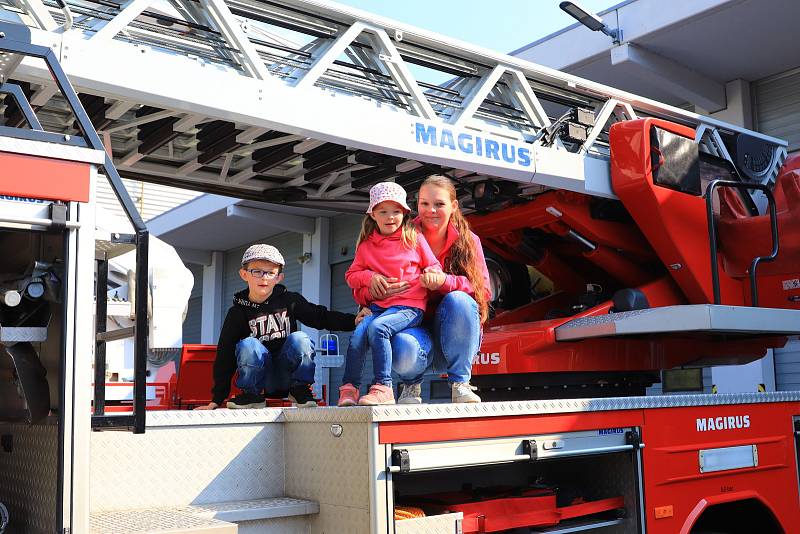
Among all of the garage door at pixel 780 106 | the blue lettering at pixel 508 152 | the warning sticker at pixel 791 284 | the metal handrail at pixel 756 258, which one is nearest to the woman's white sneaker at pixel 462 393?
the blue lettering at pixel 508 152

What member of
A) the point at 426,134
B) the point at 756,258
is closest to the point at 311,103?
the point at 426,134

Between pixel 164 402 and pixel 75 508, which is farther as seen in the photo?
pixel 164 402

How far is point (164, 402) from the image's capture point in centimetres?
961

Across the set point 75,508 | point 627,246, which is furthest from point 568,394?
point 75,508

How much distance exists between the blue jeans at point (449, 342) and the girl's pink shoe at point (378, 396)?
0.20 m

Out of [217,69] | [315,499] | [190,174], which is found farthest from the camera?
[190,174]

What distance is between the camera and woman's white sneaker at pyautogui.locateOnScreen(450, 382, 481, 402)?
13.1ft

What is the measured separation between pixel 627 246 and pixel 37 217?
201 inches

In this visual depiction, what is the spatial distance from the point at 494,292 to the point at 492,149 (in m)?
1.71

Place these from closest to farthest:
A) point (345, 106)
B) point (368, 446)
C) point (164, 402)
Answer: point (368, 446) → point (345, 106) → point (164, 402)

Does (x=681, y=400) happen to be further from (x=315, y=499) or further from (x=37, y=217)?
(x=37, y=217)

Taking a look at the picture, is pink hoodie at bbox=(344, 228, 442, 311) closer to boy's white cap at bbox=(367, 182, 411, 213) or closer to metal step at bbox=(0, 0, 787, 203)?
boy's white cap at bbox=(367, 182, 411, 213)

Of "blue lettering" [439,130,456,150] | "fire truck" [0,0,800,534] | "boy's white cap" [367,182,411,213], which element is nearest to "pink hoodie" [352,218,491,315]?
"boy's white cap" [367,182,411,213]

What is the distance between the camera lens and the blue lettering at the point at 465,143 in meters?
5.68
